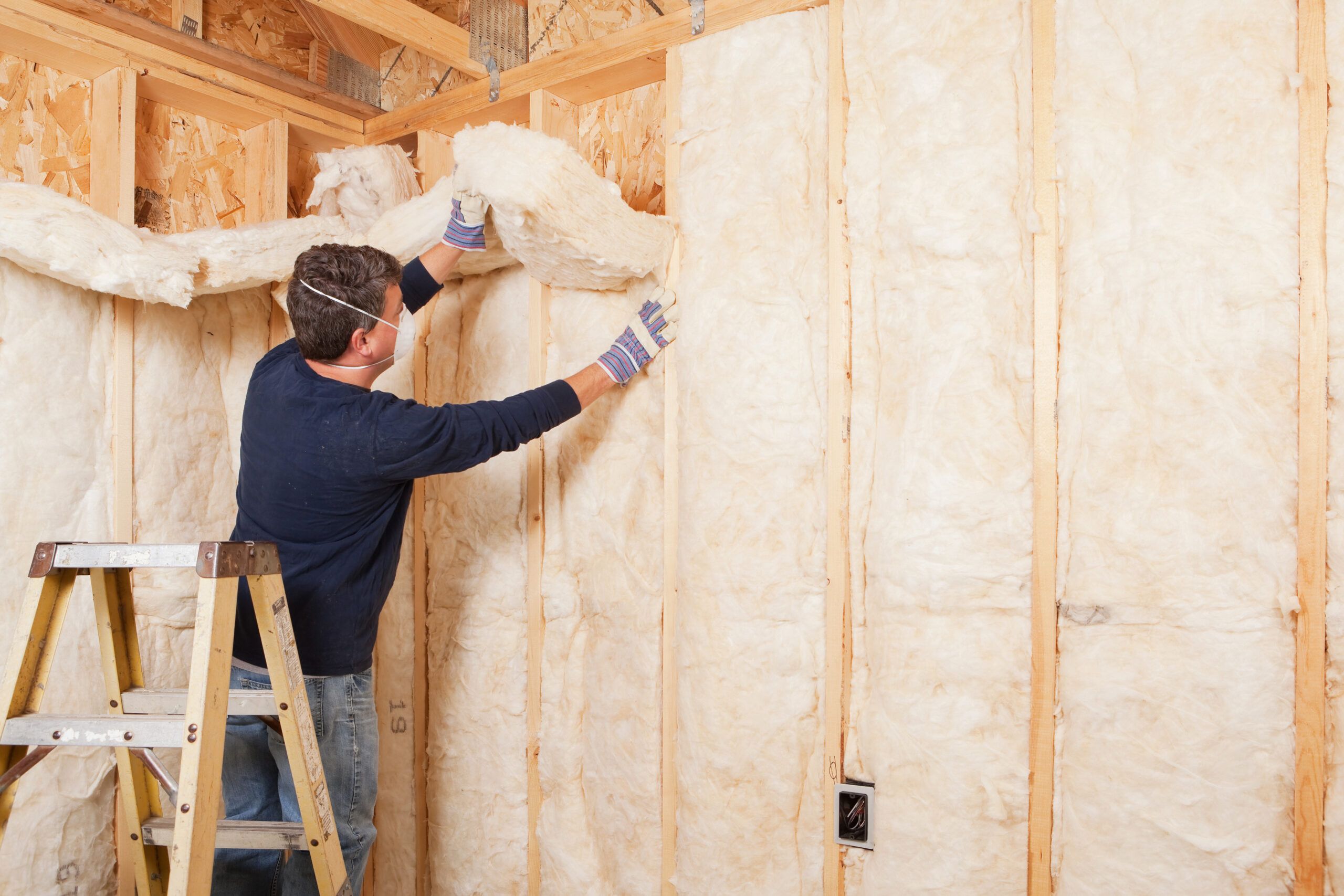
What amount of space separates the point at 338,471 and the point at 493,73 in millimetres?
1328

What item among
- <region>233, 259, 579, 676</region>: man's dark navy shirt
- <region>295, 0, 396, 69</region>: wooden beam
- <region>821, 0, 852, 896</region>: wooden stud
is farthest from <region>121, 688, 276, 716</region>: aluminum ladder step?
<region>295, 0, 396, 69</region>: wooden beam

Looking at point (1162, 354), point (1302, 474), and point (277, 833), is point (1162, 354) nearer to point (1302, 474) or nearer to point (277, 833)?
point (1302, 474)

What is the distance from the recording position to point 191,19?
2.46 meters

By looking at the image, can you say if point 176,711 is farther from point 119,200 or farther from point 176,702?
point 119,200

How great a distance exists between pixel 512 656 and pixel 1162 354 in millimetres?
1784

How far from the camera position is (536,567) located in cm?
236

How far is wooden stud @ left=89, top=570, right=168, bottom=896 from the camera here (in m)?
1.67

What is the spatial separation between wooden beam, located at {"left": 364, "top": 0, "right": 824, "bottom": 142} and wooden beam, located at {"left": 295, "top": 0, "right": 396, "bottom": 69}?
0.43 meters

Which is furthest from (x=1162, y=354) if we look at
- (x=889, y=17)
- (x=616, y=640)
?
(x=616, y=640)

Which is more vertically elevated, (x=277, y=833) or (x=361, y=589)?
(x=361, y=589)

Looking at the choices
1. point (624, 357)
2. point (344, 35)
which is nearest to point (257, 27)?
point (344, 35)

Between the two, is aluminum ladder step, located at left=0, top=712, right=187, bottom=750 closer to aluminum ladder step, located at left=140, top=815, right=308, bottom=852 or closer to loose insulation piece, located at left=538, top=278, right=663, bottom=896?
aluminum ladder step, located at left=140, top=815, right=308, bottom=852

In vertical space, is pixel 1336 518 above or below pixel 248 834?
above

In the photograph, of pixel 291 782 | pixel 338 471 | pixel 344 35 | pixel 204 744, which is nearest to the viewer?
pixel 204 744
